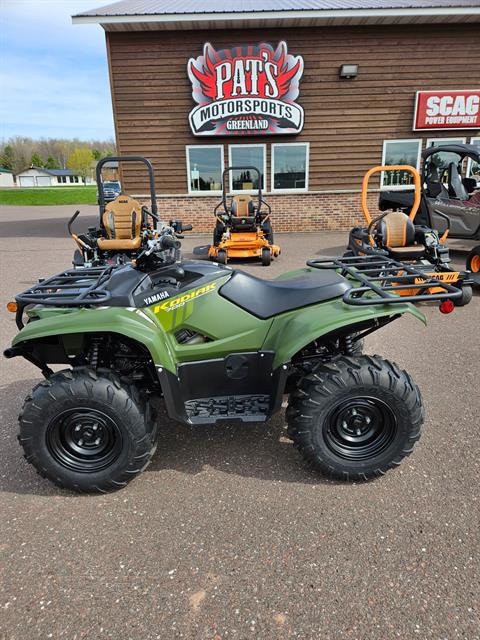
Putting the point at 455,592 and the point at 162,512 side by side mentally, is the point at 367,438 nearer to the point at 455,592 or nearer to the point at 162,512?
the point at 455,592

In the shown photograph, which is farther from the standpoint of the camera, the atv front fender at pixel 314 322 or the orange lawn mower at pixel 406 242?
the orange lawn mower at pixel 406 242

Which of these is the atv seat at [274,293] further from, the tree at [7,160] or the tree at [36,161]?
the tree at [36,161]

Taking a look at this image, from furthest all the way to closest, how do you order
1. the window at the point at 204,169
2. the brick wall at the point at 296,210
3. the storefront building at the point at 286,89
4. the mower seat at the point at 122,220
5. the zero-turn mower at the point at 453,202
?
1. the brick wall at the point at 296,210
2. the window at the point at 204,169
3. the storefront building at the point at 286,89
4. the zero-turn mower at the point at 453,202
5. the mower seat at the point at 122,220

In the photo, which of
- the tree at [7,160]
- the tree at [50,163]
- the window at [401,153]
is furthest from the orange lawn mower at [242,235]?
the tree at [50,163]

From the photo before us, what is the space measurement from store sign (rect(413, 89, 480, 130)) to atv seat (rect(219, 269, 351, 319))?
11391mm

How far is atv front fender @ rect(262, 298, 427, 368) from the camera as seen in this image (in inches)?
88.5

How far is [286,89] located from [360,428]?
11.2 metres

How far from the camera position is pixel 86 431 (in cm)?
238

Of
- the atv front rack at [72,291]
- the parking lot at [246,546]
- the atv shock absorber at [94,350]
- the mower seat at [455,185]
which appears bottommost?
the parking lot at [246,546]

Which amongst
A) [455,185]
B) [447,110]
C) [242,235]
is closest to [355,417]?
[242,235]

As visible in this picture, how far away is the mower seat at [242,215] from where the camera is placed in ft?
29.4

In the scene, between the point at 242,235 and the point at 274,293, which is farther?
the point at 242,235

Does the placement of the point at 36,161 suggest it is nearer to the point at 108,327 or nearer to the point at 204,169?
the point at 204,169

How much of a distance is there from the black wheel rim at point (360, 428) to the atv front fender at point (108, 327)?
0.94 m
